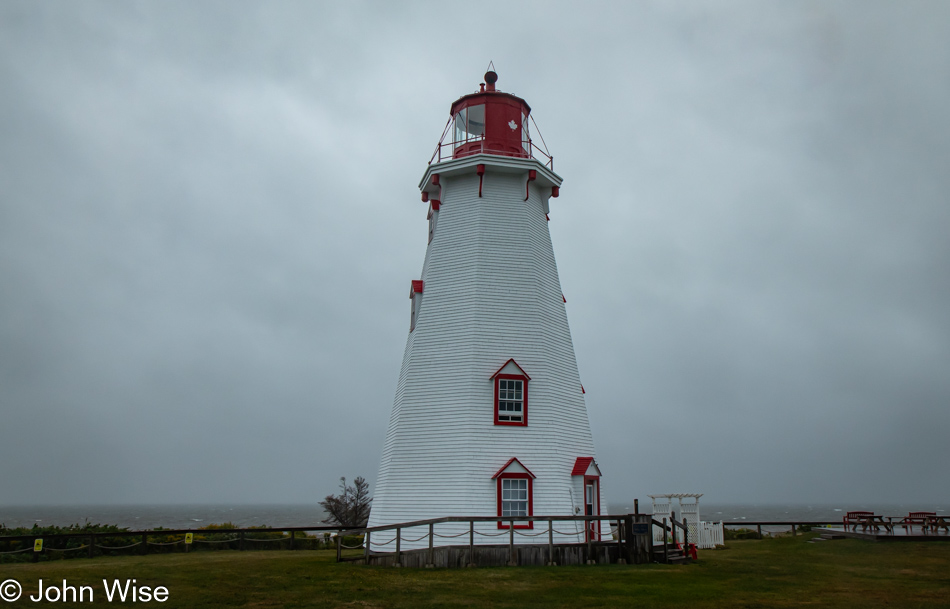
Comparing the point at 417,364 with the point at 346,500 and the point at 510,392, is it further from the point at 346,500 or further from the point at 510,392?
the point at 346,500

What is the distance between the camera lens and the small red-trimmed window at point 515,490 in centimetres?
1672

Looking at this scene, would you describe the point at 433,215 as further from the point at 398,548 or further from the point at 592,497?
the point at 398,548

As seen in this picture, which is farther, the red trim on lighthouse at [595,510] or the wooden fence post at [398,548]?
the red trim on lighthouse at [595,510]

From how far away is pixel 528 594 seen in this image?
11289 mm

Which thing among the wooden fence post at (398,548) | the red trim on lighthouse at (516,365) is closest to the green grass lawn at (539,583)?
the wooden fence post at (398,548)

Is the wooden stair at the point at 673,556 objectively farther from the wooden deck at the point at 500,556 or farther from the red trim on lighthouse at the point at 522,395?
the red trim on lighthouse at the point at 522,395

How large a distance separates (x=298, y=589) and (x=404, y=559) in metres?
3.90

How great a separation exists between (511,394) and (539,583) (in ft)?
20.0

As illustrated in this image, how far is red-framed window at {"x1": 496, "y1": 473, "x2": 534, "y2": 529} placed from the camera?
658 inches

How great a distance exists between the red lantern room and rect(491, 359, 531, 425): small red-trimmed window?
269 inches

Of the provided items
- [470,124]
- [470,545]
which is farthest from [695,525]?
[470,124]

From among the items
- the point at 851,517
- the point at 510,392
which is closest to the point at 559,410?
the point at 510,392

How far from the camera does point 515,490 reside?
16891 mm

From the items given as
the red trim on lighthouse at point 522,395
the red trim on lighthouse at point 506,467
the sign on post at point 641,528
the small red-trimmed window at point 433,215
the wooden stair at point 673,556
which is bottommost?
the wooden stair at point 673,556
